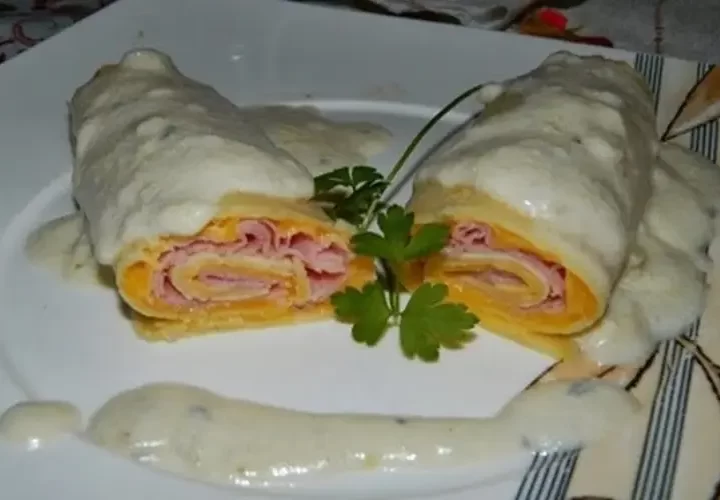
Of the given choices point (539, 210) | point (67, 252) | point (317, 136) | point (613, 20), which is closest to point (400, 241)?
point (539, 210)

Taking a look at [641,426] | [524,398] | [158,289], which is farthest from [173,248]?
[641,426]

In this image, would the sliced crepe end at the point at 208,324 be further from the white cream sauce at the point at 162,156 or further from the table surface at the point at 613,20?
the table surface at the point at 613,20

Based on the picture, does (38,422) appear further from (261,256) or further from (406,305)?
(406,305)

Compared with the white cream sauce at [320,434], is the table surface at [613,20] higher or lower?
lower

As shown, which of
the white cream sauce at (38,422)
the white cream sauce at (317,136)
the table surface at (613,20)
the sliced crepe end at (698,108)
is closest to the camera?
the white cream sauce at (38,422)

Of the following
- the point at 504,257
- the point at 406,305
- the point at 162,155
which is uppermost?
the point at 162,155

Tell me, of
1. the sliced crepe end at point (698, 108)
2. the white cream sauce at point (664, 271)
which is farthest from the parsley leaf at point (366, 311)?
the sliced crepe end at point (698, 108)

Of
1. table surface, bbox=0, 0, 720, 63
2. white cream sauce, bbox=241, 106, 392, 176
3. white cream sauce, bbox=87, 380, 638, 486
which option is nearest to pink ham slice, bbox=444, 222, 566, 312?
white cream sauce, bbox=87, 380, 638, 486
